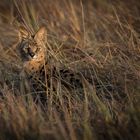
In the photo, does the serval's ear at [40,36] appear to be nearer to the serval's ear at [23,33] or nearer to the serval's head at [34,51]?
the serval's head at [34,51]

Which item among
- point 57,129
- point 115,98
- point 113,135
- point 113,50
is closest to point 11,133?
point 57,129

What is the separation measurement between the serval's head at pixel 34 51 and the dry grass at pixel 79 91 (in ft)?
0.32

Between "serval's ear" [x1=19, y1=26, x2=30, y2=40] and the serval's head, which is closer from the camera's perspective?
the serval's head

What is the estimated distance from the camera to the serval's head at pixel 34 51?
17.9ft

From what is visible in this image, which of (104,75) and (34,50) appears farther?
(34,50)

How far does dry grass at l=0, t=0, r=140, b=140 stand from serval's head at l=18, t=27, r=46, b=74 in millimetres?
96

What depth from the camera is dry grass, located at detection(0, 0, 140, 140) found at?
3.86 meters

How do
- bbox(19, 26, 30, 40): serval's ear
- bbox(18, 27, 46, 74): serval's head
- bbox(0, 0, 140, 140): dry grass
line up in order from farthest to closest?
1. bbox(19, 26, 30, 40): serval's ear
2. bbox(18, 27, 46, 74): serval's head
3. bbox(0, 0, 140, 140): dry grass

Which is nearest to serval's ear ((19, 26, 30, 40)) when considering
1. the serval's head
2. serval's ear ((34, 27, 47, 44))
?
the serval's head

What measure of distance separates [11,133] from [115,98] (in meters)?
1.04

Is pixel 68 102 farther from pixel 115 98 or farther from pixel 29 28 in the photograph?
pixel 29 28

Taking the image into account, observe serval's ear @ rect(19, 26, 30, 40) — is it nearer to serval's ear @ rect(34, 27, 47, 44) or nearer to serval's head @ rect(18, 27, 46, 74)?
serval's head @ rect(18, 27, 46, 74)

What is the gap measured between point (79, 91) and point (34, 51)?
891mm

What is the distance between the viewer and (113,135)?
3797mm
